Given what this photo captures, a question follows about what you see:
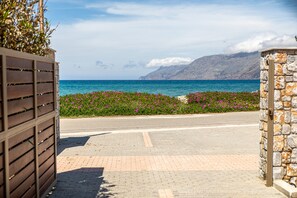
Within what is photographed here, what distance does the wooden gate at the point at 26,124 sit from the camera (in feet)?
15.3

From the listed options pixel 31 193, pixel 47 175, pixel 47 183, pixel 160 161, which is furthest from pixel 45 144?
pixel 160 161

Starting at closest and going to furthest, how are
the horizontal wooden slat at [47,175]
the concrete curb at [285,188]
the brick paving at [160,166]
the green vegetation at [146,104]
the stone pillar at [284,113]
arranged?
the horizontal wooden slat at [47,175] → the concrete curb at [285,188] → the brick paving at [160,166] → the stone pillar at [284,113] → the green vegetation at [146,104]

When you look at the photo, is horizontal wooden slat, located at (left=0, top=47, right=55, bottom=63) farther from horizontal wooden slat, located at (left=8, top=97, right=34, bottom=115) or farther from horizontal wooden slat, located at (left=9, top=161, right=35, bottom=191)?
horizontal wooden slat, located at (left=9, top=161, right=35, bottom=191)

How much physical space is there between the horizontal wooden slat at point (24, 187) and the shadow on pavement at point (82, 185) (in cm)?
123

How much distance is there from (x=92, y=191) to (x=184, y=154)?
4073mm

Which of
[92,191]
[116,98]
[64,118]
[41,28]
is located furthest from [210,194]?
[116,98]

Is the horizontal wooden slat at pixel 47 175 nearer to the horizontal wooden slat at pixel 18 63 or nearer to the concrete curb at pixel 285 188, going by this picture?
the horizontal wooden slat at pixel 18 63

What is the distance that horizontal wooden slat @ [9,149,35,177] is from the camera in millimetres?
4974

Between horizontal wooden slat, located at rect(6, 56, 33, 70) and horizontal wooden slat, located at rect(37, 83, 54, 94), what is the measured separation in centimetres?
56

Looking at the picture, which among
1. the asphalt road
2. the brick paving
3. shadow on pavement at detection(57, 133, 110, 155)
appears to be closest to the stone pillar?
the brick paving

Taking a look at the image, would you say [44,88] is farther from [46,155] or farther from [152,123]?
[152,123]

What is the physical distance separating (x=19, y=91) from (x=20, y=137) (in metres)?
0.62

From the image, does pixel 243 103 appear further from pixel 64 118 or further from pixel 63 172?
pixel 63 172

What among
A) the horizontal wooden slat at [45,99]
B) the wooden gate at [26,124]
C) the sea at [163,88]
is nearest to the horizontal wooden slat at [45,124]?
the wooden gate at [26,124]
